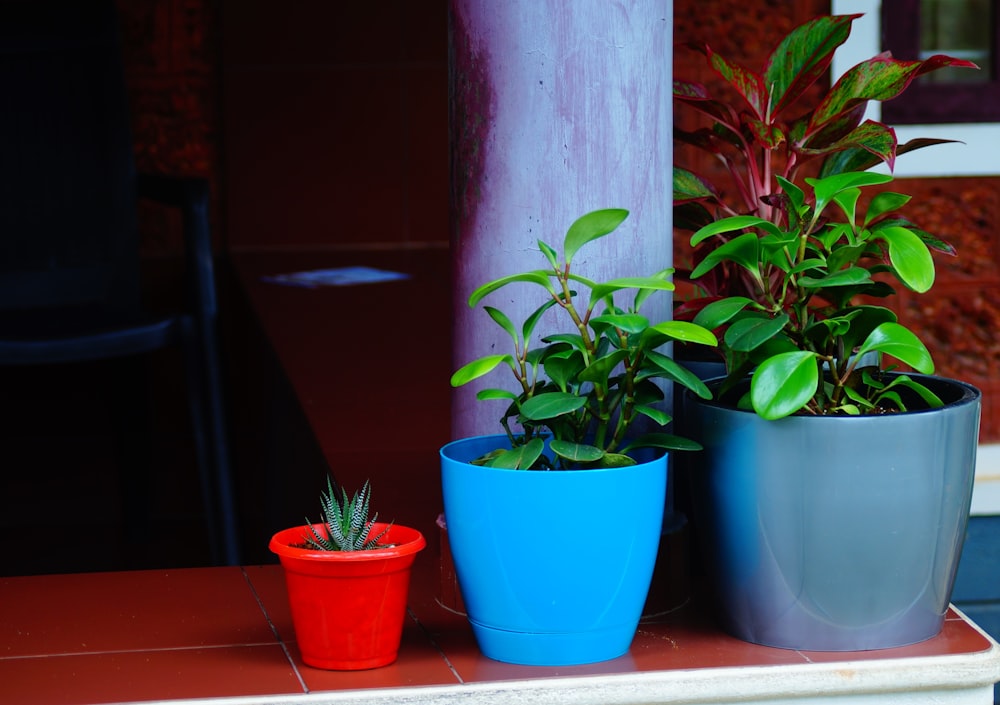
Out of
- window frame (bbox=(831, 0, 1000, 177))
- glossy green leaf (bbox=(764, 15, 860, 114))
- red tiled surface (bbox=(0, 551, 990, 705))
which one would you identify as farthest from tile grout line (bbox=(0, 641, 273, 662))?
window frame (bbox=(831, 0, 1000, 177))

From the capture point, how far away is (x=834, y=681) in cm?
108

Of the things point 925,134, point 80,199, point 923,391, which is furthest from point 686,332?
point 925,134

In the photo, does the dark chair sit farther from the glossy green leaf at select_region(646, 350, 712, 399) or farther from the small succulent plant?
the glossy green leaf at select_region(646, 350, 712, 399)

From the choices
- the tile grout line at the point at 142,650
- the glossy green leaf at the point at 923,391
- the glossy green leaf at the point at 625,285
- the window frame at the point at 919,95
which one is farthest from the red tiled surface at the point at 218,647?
the window frame at the point at 919,95

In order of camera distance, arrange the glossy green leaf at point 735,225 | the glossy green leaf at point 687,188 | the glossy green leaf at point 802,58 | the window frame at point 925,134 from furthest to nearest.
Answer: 1. the window frame at point 925,134
2. the glossy green leaf at point 687,188
3. the glossy green leaf at point 802,58
4. the glossy green leaf at point 735,225

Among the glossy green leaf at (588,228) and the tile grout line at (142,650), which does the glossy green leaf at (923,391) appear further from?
the tile grout line at (142,650)

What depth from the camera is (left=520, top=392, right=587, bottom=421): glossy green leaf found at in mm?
1051

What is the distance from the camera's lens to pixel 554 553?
1.04 m

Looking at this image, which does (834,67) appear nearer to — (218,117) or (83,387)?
(218,117)

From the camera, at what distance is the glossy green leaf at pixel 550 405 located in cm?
105

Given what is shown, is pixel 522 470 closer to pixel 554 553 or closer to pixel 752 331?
pixel 554 553

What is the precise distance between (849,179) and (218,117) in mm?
3741

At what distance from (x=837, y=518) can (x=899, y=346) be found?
15 cm

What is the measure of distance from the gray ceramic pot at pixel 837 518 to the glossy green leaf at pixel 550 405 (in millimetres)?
137
